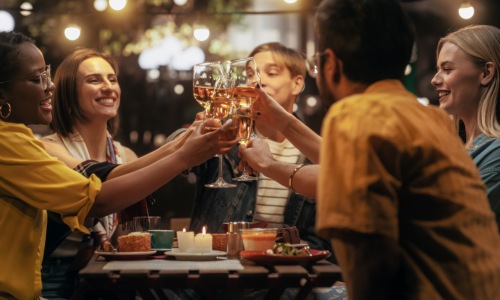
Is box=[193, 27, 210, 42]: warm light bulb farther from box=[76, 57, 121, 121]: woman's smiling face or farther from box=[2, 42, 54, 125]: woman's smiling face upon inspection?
box=[2, 42, 54, 125]: woman's smiling face

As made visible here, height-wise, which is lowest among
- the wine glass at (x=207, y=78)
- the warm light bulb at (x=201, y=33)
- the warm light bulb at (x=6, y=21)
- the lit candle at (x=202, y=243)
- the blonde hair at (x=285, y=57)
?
the lit candle at (x=202, y=243)

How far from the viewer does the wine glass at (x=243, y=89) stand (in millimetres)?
3311

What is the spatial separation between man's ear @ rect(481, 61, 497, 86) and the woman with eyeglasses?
1.29 meters

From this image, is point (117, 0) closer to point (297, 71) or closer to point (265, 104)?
Result: point (297, 71)

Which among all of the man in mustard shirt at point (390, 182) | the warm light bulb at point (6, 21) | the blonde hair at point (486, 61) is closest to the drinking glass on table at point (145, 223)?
the blonde hair at point (486, 61)

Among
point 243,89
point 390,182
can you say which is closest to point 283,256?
point 243,89

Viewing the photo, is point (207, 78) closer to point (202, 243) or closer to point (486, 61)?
point (202, 243)

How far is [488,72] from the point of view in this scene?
3490 millimetres

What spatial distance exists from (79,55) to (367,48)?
3.46 meters

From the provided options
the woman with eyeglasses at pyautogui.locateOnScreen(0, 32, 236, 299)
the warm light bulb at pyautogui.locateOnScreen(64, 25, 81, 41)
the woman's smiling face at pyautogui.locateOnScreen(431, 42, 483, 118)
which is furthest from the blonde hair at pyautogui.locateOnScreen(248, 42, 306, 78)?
the warm light bulb at pyautogui.locateOnScreen(64, 25, 81, 41)

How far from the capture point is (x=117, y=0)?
771 cm

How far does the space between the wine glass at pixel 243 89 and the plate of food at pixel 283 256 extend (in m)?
0.62

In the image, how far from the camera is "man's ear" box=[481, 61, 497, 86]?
11.4ft

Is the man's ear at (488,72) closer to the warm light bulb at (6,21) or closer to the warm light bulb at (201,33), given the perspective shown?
the warm light bulb at (201,33)
